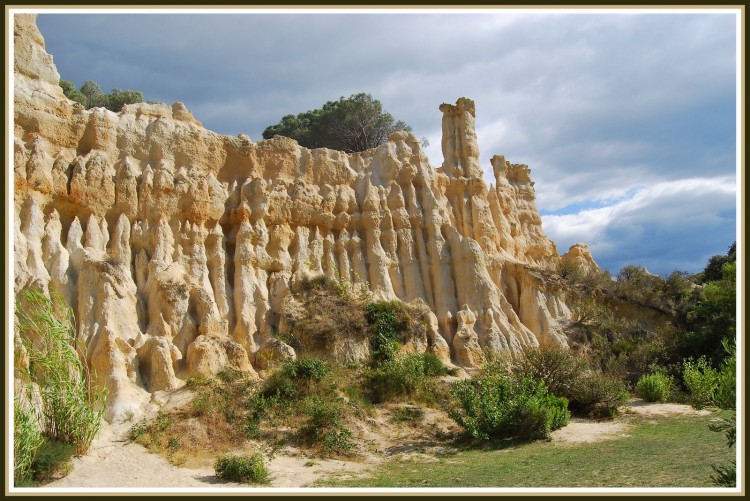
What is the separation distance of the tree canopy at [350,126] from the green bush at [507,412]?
2261cm

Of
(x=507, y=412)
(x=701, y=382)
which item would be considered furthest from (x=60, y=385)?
(x=701, y=382)

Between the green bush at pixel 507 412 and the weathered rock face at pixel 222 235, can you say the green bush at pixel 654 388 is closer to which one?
the weathered rock face at pixel 222 235

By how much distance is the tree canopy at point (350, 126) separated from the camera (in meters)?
38.1

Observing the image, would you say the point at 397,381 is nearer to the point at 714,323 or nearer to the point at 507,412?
the point at 507,412

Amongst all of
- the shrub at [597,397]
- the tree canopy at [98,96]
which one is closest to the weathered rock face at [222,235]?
the shrub at [597,397]

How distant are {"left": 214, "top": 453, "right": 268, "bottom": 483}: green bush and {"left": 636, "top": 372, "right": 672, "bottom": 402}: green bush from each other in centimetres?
1473

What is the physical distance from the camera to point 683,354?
2502 cm

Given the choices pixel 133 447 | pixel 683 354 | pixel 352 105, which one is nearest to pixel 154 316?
pixel 133 447

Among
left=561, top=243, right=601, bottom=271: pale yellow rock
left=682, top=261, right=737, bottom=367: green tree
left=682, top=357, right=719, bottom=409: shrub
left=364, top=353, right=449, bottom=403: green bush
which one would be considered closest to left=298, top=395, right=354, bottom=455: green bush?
left=364, top=353, right=449, bottom=403: green bush

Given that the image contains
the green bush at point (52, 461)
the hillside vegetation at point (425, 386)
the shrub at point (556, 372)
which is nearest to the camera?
the green bush at point (52, 461)

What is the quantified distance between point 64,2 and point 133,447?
33.0 ft

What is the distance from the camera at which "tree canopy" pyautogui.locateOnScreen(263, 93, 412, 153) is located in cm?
3809

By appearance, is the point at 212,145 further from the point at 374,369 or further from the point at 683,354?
the point at 683,354

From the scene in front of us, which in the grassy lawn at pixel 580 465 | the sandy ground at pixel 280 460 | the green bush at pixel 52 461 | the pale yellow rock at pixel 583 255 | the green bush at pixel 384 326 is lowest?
the grassy lawn at pixel 580 465
